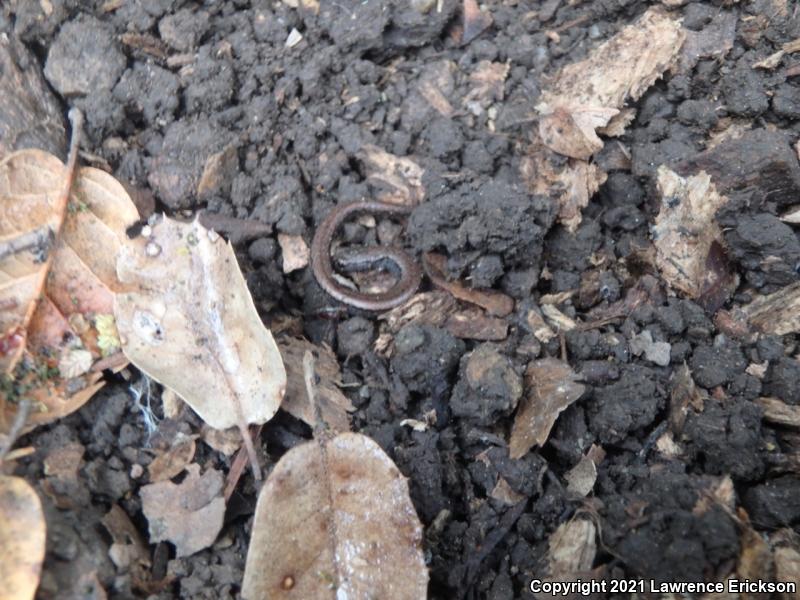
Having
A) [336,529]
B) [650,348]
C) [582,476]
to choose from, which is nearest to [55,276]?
[336,529]

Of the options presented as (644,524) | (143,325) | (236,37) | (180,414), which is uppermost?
(236,37)

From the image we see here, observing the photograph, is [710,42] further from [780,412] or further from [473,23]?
[780,412]

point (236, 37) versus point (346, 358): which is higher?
point (236, 37)

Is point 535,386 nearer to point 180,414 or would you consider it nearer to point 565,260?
point 565,260

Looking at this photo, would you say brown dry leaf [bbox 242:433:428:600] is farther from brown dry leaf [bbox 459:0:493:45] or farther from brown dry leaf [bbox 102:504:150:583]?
brown dry leaf [bbox 459:0:493:45]

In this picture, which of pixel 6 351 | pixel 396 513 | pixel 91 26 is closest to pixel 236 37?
pixel 91 26

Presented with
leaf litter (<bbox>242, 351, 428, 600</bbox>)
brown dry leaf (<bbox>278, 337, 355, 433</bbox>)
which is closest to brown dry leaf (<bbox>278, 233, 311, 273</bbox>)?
brown dry leaf (<bbox>278, 337, 355, 433</bbox>)
